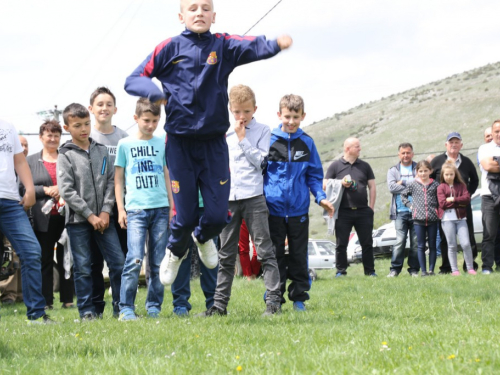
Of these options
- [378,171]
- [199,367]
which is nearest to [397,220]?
[199,367]

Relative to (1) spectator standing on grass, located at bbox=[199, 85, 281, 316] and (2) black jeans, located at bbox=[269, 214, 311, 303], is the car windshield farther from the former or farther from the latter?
(1) spectator standing on grass, located at bbox=[199, 85, 281, 316]

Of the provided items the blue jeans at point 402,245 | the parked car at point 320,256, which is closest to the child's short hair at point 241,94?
the blue jeans at point 402,245

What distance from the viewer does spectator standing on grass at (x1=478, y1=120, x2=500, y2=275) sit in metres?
11.0

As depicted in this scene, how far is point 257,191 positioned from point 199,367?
2954 millimetres

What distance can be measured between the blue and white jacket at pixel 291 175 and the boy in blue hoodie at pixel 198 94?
1252mm

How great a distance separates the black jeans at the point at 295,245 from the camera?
693cm

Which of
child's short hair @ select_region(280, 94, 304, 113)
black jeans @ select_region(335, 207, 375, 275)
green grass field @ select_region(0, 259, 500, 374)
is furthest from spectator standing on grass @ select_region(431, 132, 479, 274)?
child's short hair @ select_region(280, 94, 304, 113)

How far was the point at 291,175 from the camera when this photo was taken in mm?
6926

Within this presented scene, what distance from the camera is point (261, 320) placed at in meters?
5.77

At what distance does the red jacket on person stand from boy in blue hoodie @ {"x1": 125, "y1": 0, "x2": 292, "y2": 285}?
22.1 ft

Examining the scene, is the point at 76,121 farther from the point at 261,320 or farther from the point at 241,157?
the point at 261,320

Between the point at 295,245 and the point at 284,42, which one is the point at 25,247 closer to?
the point at 295,245

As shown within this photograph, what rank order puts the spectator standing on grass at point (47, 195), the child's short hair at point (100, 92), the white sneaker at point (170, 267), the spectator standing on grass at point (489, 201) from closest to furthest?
the white sneaker at point (170, 267), the child's short hair at point (100, 92), the spectator standing on grass at point (47, 195), the spectator standing on grass at point (489, 201)

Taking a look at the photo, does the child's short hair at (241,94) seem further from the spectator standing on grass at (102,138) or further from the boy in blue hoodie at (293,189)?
the spectator standing on grass at (102,138)
